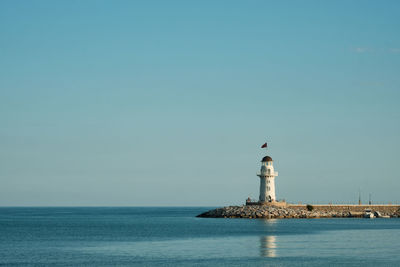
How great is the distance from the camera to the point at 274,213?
10512 cm

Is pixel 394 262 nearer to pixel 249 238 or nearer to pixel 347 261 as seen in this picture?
pixel 347 261

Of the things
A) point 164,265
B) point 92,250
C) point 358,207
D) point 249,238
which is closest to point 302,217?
point 358,207

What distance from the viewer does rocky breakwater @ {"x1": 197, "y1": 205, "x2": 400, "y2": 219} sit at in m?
105

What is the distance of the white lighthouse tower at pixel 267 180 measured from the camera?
107750 millimetres

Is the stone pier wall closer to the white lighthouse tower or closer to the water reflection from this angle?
the white lighthouse tower

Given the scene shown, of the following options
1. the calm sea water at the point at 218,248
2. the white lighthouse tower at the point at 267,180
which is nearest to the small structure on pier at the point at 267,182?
the white lighthouse tower at the point at 267,180

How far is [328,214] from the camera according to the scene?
11581 centimetres

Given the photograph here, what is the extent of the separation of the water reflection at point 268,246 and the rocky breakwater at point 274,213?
102 ft

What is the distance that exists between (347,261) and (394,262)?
356 cm

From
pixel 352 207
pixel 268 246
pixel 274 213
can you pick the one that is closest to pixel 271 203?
pixel 274 213

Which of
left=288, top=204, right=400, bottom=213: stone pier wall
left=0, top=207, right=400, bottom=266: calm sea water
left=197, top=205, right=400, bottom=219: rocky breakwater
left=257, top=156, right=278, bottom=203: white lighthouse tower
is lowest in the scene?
left=0, top=207, right=400, bottom=266: calm sea water

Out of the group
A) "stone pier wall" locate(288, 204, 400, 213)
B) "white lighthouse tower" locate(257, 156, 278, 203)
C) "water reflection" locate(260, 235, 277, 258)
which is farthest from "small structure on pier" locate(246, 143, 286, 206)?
"water reflection" locate(260, 235, 277, 258)

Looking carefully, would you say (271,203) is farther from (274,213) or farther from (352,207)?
(352,207)

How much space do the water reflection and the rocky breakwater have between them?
3111 cm
